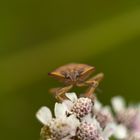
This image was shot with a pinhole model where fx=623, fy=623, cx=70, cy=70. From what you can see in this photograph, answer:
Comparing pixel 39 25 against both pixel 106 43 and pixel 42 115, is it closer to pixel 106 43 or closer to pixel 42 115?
pixel 106 43

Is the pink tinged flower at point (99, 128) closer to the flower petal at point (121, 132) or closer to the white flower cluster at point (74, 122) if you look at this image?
the white flower cluster at point (74, 122)

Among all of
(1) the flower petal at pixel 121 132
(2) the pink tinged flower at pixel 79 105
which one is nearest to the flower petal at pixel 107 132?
(2) the pink tinged flower at pixel 79 105

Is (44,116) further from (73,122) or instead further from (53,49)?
(53,49)

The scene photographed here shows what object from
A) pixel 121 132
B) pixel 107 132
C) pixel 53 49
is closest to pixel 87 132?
pixel 107 132

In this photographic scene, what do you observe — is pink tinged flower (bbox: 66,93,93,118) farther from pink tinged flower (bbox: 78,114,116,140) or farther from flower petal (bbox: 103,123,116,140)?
flower petal (bbox: 103,123,116,140)

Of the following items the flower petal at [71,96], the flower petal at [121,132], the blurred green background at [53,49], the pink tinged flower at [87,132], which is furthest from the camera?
the blurred green background at [53,49]

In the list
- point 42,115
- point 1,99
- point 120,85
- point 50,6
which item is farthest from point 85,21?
point 42,115
